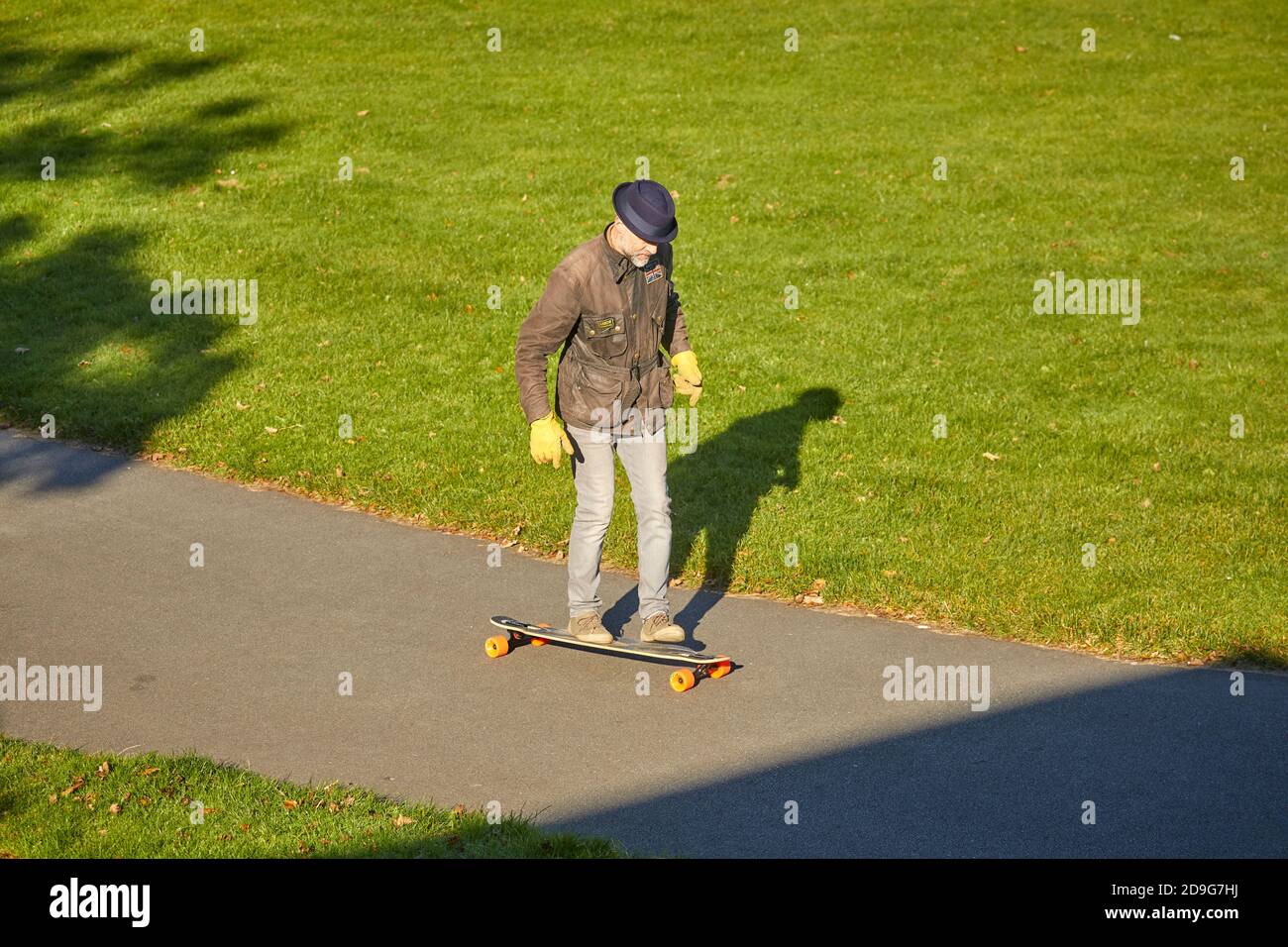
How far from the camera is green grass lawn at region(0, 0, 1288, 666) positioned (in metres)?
9.93

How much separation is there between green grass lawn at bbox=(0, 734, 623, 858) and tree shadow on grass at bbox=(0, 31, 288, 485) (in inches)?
187

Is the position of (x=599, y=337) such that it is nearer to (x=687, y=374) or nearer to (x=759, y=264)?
(x=687, y=374)

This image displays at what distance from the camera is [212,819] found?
627 centimetres

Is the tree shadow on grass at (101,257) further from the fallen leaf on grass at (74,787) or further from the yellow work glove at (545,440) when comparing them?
the yellow work glove at (545,440)

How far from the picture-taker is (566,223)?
16.7 meters

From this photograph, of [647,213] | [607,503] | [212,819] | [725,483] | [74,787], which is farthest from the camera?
[725,483]

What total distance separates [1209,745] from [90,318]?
11.6 m

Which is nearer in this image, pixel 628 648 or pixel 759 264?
pixel 628 648

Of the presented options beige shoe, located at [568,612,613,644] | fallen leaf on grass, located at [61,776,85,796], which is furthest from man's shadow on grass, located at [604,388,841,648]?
fallen leaf on grass, located at [61,776,85,796]

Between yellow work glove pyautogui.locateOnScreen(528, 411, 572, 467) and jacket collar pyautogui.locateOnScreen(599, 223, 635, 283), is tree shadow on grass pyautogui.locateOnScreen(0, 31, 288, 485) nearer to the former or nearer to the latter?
yellow work glove pyautogui.locateOnScreen(528, 411, 572, 467)

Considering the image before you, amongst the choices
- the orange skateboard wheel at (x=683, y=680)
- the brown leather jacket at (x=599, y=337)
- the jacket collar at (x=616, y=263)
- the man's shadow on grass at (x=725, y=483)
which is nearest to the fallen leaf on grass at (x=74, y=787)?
the brown leather jacket at (x=599, y=337)

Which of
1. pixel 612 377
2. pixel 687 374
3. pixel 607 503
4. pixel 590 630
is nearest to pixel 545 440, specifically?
pixel 612 377

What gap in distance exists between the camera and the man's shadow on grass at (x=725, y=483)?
361 inches

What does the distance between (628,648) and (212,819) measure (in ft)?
8.36
